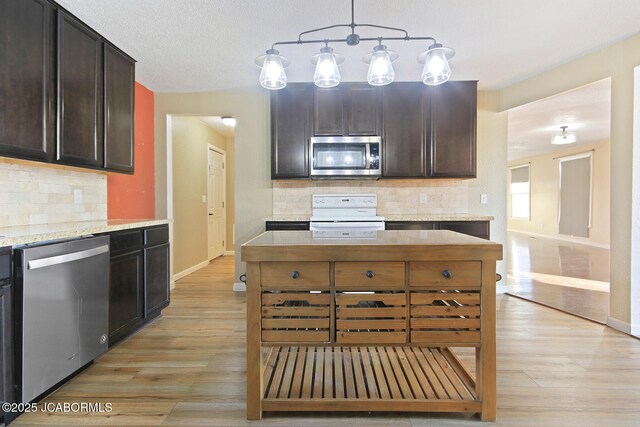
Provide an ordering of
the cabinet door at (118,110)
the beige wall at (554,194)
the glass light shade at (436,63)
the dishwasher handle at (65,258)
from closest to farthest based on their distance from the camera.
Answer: the dishwasher handle at (65,258) → the glass light shade at (436,63) → the cabinet door at (118,110) → the beige wall at (554,194)

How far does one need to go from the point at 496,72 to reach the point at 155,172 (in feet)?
13.2

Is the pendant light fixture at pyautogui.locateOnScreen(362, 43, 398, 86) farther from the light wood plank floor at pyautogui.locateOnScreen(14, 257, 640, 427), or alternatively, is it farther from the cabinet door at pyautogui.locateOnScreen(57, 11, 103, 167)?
the cabinet door at pyautogui.locateOnScreen(57, 11, 103, 167)

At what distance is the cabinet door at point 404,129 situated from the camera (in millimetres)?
3631

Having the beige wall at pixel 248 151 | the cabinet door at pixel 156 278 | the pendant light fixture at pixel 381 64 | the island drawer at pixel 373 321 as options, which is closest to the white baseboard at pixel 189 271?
the beige wall at pixel 248 151

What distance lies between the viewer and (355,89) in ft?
11.9

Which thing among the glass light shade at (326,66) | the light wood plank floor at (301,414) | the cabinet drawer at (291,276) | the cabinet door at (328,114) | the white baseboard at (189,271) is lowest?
the light wood plank floor at (301,414)

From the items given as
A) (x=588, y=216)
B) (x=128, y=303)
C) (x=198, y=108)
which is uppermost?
(x=198, y=108)

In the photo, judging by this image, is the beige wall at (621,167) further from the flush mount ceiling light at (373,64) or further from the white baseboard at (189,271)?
the white baseboard at (189,271)

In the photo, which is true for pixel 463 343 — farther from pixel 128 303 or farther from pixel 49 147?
pixel 49 147

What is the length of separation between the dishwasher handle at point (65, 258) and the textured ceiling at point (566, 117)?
424cm

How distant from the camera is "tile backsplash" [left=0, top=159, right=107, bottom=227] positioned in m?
2.12

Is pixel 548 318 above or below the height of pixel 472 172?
below

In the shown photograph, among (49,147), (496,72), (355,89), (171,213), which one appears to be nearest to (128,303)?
(49,147)

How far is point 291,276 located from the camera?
5.00 feet
